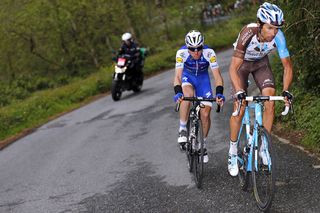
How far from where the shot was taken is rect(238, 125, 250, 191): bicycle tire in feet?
19.1

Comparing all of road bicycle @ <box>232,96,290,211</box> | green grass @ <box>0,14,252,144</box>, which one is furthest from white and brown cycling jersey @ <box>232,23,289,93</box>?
green grass @ <box>0,14,252,144</box>

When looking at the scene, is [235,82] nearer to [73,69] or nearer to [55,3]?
[55,3]

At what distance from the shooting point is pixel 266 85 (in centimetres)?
597

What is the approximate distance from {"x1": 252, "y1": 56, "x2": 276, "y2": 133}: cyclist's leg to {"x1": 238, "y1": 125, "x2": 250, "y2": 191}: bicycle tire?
1.18ft

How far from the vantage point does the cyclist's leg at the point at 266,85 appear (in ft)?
18.9

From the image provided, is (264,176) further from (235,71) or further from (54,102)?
(54,102)

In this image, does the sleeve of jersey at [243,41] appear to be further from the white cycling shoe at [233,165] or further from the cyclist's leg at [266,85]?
the white cycling shoe at [233,165]

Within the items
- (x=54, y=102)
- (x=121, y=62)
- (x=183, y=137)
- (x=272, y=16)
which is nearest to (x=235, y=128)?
(x=183, y=137)

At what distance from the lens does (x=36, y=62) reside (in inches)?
1266

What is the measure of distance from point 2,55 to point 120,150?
23.5 metres

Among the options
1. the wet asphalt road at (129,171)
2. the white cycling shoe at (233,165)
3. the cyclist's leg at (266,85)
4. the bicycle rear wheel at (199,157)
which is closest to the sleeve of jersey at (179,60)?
the bicycle rear wheel at (199,157)

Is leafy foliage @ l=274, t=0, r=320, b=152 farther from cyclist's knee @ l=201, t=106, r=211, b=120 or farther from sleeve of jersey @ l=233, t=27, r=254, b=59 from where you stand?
sleeve of jersey @ l=233, t=27, r=254, b=59

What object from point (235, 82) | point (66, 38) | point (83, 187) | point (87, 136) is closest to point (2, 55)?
point (66, 38)

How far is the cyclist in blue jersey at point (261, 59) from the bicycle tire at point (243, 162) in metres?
0.07
